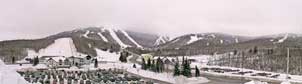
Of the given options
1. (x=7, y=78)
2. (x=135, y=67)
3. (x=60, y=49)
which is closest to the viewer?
(x=7, y=78)

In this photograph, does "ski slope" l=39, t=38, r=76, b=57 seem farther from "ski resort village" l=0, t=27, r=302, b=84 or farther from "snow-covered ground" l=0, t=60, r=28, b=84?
"snow-covered ground" l=0, t=60, r=28, b=84

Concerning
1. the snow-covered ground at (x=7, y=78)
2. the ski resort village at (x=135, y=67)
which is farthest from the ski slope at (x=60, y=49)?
the snow-covered ground at (x=7, y=78)

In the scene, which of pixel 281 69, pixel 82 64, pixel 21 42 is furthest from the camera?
pixel 21 42

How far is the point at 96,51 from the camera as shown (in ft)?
513

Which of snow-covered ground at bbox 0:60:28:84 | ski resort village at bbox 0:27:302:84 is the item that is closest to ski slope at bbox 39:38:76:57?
ski resort village at bbox 0:27:302:84

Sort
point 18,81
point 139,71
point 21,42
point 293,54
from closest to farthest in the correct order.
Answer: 1. point 18,81
2. point 139,71
3. point 293,54
4. point 21,42

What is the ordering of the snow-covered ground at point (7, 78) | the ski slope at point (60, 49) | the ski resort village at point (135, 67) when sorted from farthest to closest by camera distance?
1. the ski slope at point (60, 49)
2. the ski resort village at point (135, 67)
3. the snow-covered ground at point (7, 78)

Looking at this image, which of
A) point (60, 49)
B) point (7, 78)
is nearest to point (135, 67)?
point (7, 78)

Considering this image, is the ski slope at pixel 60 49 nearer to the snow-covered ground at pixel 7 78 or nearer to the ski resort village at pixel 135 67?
the ski resort village at pixel 135 67

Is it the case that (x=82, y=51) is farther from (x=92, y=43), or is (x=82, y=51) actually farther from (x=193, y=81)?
(x=193, y=81)

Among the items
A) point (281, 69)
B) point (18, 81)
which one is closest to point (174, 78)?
point (281, 69)

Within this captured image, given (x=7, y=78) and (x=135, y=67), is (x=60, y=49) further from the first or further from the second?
(x=7, y=78)

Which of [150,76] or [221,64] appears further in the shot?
[221,64]

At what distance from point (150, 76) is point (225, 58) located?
62443mm
